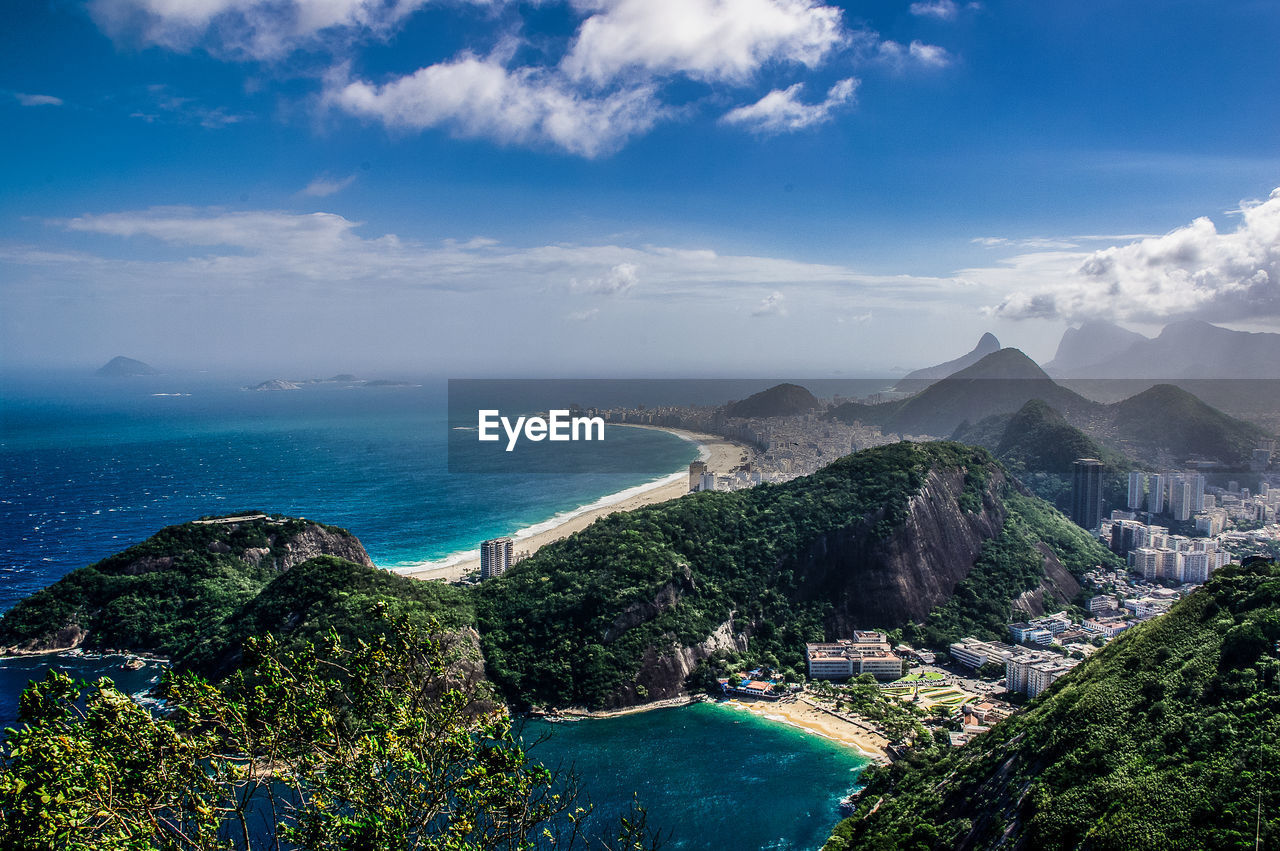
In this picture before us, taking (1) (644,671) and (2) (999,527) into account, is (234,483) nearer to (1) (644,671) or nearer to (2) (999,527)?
(1) (644,671)

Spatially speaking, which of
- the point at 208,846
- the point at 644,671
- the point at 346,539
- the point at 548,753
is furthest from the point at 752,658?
the point at 208,846

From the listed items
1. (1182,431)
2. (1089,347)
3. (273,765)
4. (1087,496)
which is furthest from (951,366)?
(273,765)

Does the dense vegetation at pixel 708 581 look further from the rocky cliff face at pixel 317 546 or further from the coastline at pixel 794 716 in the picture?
the rocky cliff face at pixel 317 546

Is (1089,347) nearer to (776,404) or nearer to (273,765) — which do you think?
(776,404)

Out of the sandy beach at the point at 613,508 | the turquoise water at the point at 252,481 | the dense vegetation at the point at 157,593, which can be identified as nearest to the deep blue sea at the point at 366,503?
the turquoise water at the point at 252,481

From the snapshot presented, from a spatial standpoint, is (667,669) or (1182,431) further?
(1182,431)
